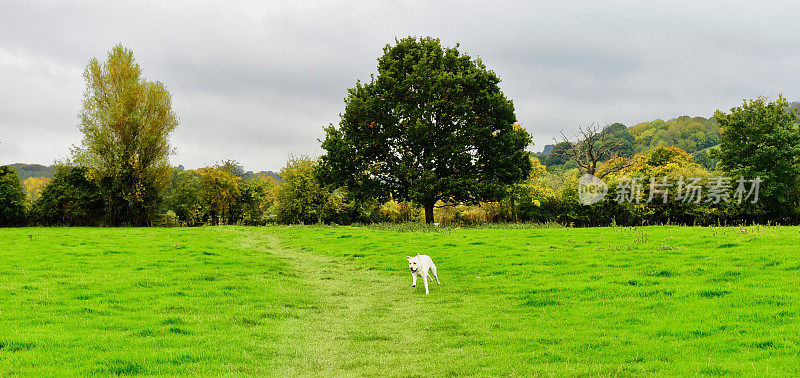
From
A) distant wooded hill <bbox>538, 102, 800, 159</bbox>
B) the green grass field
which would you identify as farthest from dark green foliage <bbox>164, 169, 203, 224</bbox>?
distant wooded hill <bbox>538, 102, 800, 159</bbox>

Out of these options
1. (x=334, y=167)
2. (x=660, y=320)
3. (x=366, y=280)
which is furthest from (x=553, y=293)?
(x=334, y=167)

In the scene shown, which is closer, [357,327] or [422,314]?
[357,327]

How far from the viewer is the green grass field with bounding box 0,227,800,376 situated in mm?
7281

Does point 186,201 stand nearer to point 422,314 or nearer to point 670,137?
point 422,314

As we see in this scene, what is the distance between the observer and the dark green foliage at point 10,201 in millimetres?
45719

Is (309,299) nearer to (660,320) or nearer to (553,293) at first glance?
(553,293)

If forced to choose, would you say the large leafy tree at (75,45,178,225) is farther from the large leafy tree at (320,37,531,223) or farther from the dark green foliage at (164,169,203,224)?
the large leafy tree at (320,37,531,223)

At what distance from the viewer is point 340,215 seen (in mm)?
59156

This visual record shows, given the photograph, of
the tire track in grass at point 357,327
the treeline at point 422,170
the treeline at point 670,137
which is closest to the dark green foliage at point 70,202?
the treeline at point 422,170

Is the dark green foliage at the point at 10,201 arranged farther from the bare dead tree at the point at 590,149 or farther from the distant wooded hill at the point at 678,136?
the distant wooded hill at the point at 678,136

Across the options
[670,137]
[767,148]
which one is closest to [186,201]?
[767,148]
